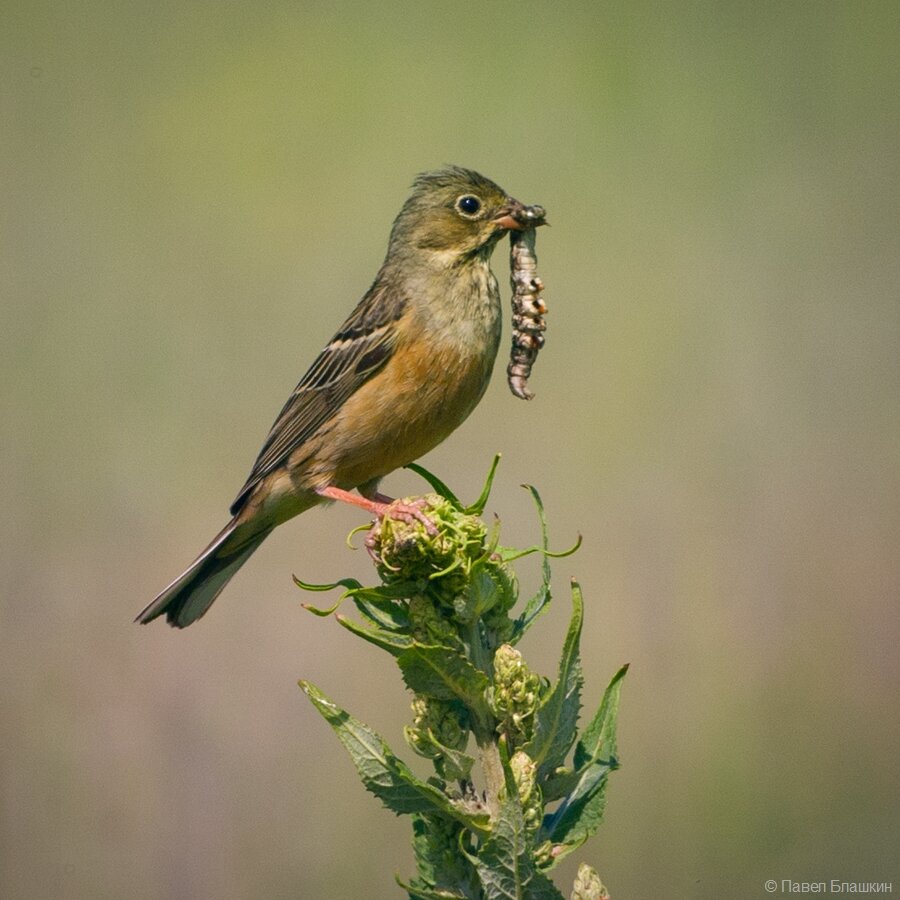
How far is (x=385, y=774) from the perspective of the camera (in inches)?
101

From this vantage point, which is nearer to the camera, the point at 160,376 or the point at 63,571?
the point at 63,571

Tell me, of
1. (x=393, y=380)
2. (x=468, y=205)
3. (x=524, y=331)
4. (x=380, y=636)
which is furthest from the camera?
(x=468, y=205)

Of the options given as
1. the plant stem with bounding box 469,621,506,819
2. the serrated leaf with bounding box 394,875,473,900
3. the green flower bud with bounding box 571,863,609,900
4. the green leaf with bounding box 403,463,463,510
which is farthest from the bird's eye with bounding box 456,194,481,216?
the green flower bud with bounding box 571,863,609,900

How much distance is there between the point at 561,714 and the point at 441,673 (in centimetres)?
24

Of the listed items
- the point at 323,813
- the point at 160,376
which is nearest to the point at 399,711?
the point at 323,813

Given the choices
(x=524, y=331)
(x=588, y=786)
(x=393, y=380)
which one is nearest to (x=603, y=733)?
(x=588, y=786)

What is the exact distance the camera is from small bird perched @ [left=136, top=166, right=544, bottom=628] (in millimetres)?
4926

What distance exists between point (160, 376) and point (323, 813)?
2568 mm

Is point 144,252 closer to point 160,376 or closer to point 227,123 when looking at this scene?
point 160,376

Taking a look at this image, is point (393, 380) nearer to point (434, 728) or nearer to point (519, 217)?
point (519, 217)

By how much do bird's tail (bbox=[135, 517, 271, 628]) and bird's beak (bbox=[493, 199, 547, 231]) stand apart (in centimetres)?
144

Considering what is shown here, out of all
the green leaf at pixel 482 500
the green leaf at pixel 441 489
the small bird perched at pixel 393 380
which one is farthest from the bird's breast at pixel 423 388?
the green leaf at pixel 482 500

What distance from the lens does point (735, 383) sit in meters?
6.95

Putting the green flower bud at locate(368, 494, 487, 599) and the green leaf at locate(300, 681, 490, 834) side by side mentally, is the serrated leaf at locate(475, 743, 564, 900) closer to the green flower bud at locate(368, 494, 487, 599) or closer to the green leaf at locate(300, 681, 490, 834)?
the green leaf at locate(300, 681, 490, 834)
